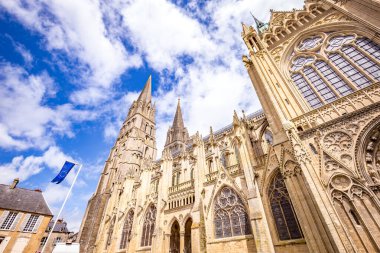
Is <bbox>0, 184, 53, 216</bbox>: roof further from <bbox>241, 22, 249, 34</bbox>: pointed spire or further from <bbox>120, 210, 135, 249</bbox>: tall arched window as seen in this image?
<bbox>241, 22, 249, 34</bbox>: pointed spire

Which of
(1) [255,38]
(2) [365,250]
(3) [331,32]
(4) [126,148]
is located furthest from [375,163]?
(4) [126,148]

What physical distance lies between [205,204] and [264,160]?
582cm

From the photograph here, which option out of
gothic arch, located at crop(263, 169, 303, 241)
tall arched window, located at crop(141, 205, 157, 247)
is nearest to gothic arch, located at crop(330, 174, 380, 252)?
gothic arch, located at crop(263, 169, 303, 241)

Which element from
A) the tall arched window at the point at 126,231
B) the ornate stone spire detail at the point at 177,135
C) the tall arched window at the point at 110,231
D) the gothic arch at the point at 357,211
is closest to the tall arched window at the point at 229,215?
the gothic arch at the point at 357,211

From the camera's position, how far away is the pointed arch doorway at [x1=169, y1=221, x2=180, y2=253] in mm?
16644

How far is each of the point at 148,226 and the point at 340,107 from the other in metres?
19.5

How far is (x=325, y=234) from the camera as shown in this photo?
6.87 meters

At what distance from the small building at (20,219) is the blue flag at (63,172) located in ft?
47.2

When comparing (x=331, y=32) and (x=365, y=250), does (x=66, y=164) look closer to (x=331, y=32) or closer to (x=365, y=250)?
(x=365, y=250)

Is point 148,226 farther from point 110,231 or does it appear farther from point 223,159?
point 223,159

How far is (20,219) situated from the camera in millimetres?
20656

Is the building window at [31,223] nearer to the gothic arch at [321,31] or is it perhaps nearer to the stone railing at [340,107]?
the stone railing at [340,107]

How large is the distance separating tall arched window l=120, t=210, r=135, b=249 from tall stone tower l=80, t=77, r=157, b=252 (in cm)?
132

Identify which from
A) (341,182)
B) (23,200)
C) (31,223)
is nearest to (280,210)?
(341,182)
